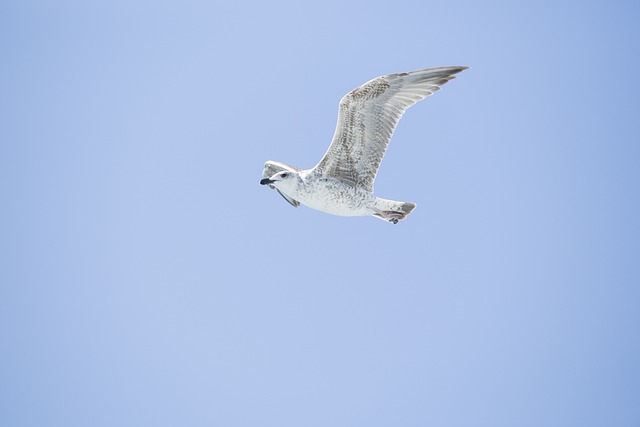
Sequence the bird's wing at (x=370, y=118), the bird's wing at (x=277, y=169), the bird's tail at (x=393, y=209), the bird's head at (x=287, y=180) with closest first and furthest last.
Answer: the bird's wing at (x=370, y=118), the bird's head at (x=287, y=180), the bird's tail at (x=393, y=209), the bird's wing at (x=277, y=169)

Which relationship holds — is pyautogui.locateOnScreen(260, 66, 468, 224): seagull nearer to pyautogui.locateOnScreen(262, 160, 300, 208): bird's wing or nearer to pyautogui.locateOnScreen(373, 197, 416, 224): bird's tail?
pyautogui.locateOnScreen(373, 197, 416, 224): bird's tail

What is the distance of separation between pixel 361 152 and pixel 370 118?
678 millimetres

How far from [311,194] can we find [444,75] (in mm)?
3253

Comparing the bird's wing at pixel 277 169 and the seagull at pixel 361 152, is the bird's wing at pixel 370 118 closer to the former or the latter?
the seagull at pixel 361 152

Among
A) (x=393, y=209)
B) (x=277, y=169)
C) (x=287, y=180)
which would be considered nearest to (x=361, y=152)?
(x=393, y=209)

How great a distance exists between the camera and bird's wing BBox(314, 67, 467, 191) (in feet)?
46.6

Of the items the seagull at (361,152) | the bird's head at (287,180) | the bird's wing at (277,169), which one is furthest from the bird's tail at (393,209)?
the bird's wing at (277,169)

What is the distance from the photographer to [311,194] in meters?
14.7

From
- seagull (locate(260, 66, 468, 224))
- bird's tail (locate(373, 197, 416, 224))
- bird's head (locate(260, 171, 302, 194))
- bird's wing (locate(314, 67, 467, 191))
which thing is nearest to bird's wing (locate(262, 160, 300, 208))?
seagull (locate(260, 66, 468, 224))

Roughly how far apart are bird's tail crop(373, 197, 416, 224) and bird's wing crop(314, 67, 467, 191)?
0.58 meters

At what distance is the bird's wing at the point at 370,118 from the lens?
559 inches

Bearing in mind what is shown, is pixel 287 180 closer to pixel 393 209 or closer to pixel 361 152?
pixel 361 152

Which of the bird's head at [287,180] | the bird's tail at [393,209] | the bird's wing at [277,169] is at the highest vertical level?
the bird's wing at [277,169]

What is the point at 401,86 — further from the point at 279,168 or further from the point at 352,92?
the point at 279,168
